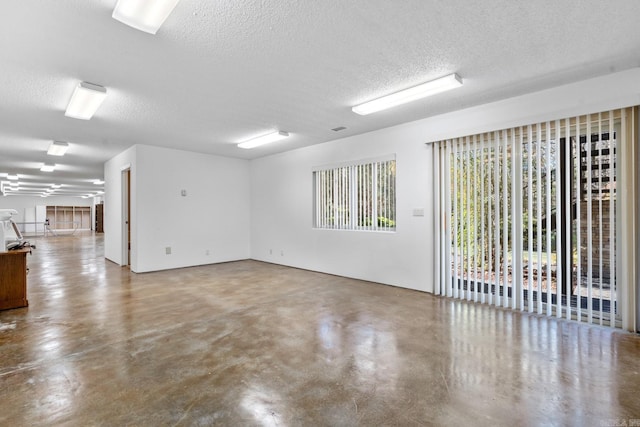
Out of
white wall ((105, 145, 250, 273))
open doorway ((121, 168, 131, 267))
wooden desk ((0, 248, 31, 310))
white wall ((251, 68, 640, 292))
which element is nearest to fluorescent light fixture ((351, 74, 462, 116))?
white wall ((251, 68, 640, 292))

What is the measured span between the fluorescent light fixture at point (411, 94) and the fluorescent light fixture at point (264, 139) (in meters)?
1.71

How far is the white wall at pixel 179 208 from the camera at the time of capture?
5863 millimetres

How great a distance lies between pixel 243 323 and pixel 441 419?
7.00 ft

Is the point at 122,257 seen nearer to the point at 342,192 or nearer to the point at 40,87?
the point at 40,87

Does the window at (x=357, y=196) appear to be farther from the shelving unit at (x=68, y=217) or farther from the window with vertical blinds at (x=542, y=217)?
the shelving unit at (x=68, y=217)

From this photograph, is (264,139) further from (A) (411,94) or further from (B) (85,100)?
(A) (411,94)

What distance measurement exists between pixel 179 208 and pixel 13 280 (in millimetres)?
2911

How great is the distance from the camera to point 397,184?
4.71 meters

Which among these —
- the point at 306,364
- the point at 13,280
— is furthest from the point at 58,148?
the point at 306,364

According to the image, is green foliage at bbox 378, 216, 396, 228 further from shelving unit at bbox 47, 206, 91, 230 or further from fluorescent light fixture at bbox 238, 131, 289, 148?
shelving unit at bbox 47, 206, 91, 230

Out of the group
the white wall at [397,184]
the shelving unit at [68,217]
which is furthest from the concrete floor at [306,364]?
the shelving unit at [68,217]

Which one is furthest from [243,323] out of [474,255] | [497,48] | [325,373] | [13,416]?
[497,48]

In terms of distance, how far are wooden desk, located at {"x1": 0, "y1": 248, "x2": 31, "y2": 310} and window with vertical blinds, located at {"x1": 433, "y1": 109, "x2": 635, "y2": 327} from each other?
18.0 ft

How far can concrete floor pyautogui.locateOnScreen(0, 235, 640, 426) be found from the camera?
176 centimetres
